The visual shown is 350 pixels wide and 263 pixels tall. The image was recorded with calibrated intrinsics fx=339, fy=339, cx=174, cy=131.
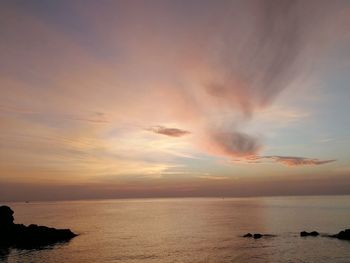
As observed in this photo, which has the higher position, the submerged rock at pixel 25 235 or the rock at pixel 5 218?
the rock at pixel 5 218

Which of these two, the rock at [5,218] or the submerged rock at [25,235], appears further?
the rock at [5,218]

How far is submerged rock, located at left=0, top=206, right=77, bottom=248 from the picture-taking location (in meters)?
83.7

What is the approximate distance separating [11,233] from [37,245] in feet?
45.3

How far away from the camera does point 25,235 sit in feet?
292

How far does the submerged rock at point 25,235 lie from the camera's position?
83.7 m

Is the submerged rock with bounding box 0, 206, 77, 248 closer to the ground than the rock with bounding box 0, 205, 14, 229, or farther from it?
closer to the ground

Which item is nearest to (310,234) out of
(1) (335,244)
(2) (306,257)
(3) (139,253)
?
(1) (335,244)

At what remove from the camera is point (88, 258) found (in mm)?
66500

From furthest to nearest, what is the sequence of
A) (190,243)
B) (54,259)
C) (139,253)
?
(190,243) → (139,253) → (54,259)

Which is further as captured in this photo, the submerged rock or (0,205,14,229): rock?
(0,205,14,229): rock

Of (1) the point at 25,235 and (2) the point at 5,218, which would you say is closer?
(1) the point at 25,235

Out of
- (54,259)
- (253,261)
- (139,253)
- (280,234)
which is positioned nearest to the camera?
(253,261)

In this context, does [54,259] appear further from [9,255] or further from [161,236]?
[161,236]

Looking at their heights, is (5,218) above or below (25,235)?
above
